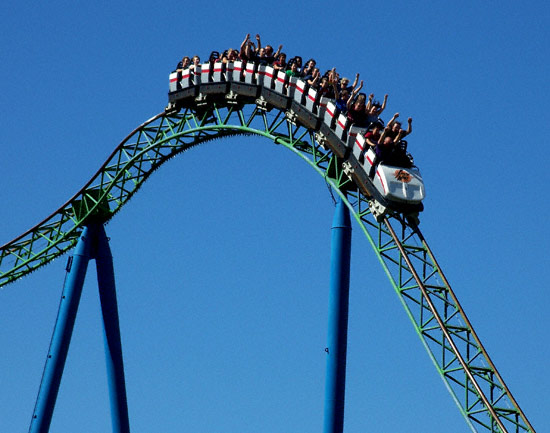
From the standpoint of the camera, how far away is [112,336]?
22641 mm

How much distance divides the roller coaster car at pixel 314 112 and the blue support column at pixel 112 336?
3163 millimetres

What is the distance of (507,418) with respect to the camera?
16.6 meters

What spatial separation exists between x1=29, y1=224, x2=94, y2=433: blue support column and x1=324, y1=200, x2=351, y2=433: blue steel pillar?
17.5 ft

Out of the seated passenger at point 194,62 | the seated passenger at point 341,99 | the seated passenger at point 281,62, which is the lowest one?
the seated passenger at point 341,99

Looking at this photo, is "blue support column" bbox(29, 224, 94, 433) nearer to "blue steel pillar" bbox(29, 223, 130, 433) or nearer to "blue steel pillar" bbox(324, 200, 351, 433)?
"blue steel pillar" bbox(29, 223, 130, 433)

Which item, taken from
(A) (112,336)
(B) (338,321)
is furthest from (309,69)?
(A) (112,336)

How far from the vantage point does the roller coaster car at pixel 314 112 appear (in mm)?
18156

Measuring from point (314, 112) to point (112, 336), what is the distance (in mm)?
5829

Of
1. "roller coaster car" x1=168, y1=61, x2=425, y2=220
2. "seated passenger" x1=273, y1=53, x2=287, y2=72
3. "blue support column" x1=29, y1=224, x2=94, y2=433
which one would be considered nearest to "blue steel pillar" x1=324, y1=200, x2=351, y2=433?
"roller coaster car" x1=168, y1=61, x2=425, y2=220

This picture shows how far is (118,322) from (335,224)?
5.29 meters

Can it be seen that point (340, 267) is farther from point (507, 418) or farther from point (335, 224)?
point (507, 418)

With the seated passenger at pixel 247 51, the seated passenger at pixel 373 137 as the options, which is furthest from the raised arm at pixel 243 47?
the seated passenger at pixel 373 137

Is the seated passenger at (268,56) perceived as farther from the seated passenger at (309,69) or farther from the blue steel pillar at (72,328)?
the blue steel pillar at (72,328)

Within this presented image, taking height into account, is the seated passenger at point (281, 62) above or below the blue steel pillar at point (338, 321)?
above
